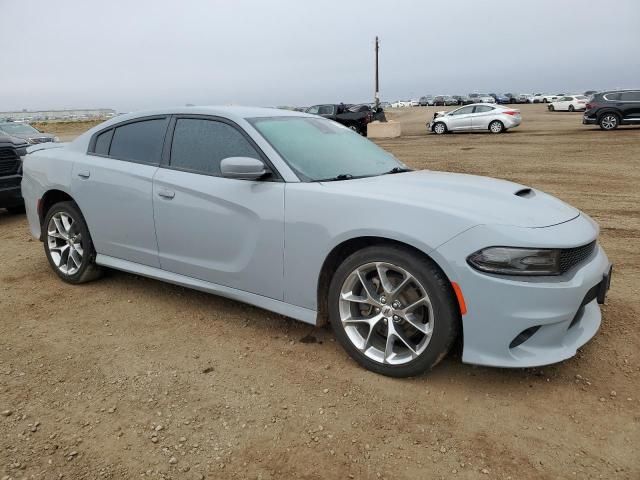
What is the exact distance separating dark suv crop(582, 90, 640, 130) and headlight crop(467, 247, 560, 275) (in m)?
21.7

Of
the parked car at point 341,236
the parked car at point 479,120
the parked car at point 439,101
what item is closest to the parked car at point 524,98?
the parked car at point 439,101

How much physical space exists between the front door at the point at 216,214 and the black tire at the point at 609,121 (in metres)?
21.8

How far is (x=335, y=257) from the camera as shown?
3.13 metres

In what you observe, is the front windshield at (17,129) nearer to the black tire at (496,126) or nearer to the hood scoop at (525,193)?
the hood scoop at (525,193)

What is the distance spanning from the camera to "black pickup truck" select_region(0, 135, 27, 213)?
738 cm

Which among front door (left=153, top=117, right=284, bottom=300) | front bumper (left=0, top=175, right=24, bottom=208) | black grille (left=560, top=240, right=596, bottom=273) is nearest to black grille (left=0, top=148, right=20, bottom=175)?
front bumper (left=0, top=175, right=24, bottom=208)

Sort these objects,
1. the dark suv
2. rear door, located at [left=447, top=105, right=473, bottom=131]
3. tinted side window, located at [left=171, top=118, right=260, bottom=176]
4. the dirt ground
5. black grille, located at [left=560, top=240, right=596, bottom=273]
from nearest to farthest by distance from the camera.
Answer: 1. the dirt ground
2. black grille, located at [left=560, top=240, right=596, bottom=273]
3. tinted side window, located at [left=171, top=118, right=260, bottom=176]
4. the dark suv
5. rear door, located at [left=447, top=105, right=473, bottom=131]

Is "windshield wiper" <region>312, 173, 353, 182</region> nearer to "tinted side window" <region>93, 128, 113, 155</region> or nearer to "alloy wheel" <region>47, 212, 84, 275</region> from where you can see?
"tinted side window" <region>93, 128, 113, 155</region>

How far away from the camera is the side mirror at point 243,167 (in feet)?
10.3

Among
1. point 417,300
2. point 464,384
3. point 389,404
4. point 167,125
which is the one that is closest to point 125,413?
point 389,404

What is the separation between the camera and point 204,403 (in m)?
2.78

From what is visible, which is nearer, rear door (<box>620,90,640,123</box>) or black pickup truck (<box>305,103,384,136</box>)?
rear door (<box>620,90,640,123</box>)

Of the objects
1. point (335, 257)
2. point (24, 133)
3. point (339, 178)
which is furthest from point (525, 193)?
point (24, 133)

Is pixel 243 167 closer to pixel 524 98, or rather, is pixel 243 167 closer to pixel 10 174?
pixel 10 174
